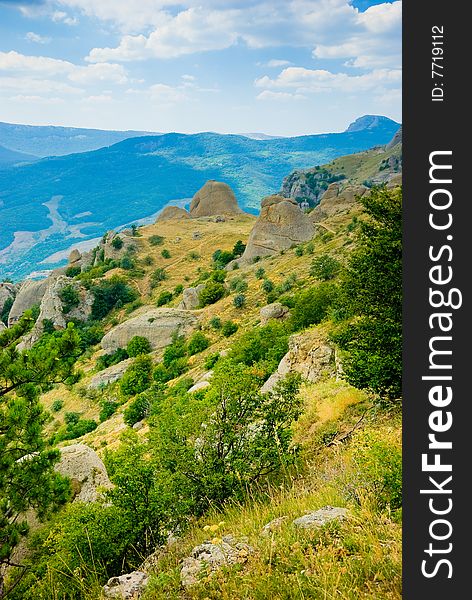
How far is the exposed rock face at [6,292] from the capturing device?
66244 mm

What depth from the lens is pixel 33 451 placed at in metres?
9.45

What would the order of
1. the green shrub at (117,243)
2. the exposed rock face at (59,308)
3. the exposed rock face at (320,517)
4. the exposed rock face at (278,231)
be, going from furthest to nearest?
1. the green shrub at (117,243)
2. the exposed rock face at (59,308)
3. the exposed rock face at (278,231)
4. the exposed rock face at (320,517)

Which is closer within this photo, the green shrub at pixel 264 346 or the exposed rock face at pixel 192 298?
the green shrub at pixel 264 346

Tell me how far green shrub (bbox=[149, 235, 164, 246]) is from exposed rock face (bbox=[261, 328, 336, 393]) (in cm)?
5013

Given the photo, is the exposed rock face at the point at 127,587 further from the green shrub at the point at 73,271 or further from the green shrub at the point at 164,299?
the green shrub at the point at 73,271

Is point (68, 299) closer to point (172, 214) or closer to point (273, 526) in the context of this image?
point (172, 214)

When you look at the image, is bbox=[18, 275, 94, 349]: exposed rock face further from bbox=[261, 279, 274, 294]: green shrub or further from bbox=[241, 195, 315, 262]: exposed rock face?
bbox=[261, 279, 274, 294]: green shrub

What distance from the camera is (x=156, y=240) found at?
2643 inches

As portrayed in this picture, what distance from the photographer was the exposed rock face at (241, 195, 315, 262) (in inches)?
1935

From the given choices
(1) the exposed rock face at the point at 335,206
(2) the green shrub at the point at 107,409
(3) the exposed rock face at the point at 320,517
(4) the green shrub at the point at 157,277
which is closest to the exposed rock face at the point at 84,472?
(3) the exposed rock face at the point at 320,517

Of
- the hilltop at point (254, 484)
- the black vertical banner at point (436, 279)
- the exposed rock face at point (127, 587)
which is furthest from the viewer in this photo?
the exposed rock face at point (127, 587)

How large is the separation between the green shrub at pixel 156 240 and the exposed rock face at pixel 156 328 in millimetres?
28070

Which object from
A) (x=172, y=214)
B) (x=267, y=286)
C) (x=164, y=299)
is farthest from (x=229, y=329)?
(x=172, y=214)

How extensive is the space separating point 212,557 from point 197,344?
91.2ft
